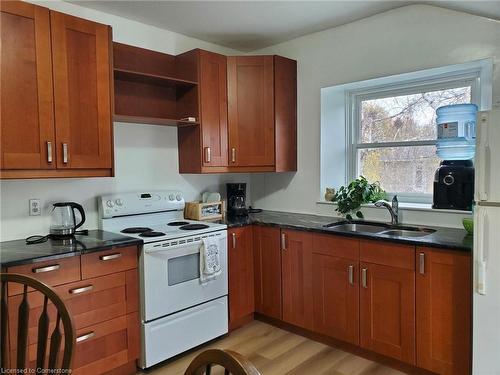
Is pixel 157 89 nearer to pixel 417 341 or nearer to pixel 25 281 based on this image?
pixel 25 281

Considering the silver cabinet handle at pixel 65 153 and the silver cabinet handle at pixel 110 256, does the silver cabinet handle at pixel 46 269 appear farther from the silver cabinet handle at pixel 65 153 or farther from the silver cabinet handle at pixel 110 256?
the silver cabinet handle at pixel 65 153

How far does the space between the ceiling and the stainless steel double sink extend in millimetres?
1403

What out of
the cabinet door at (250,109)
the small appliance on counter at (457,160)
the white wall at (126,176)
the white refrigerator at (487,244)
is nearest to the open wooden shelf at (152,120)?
the white wall at (126,176)

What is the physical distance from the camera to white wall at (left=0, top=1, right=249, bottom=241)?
242 centimetres

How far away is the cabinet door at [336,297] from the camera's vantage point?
2602 millimetres

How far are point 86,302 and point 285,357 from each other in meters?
1.36

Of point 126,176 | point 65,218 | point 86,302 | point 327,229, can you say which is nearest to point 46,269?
point 86,302

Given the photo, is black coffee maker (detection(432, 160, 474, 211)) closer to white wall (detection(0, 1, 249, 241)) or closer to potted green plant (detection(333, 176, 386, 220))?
potted green plant (detection(333, 176, 386, 220))

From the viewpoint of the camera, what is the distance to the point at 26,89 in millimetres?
2113

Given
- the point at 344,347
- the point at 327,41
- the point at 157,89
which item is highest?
the point at 327,41

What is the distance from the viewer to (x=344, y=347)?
2.73 meters

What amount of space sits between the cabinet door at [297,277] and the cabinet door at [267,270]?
0.06 m

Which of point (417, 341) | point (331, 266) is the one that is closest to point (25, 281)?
point (331, 266)

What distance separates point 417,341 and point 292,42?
101 inches
